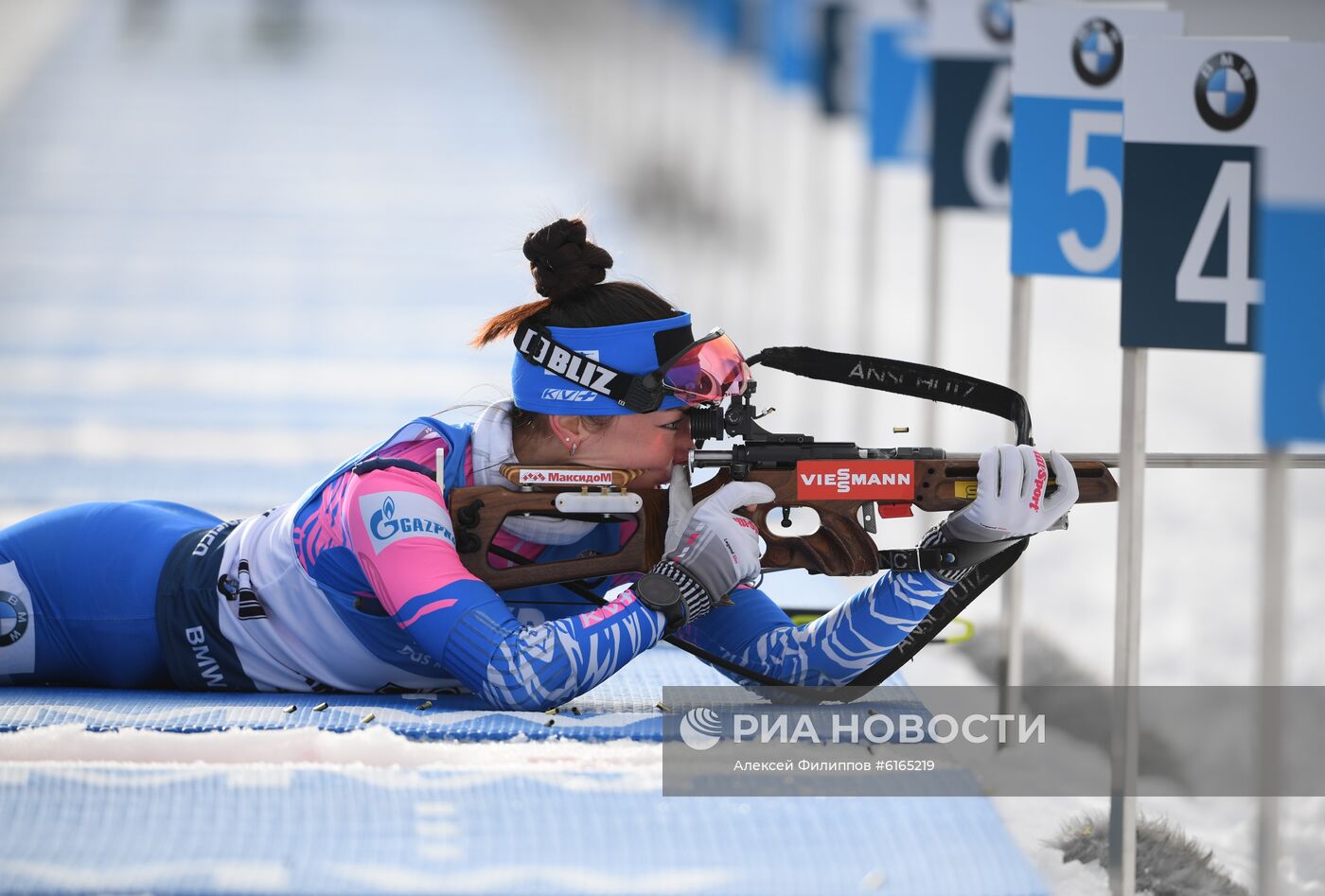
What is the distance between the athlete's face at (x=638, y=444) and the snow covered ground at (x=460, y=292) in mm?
416

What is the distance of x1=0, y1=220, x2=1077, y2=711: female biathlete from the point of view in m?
2.56

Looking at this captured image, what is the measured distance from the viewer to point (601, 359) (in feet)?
8.86

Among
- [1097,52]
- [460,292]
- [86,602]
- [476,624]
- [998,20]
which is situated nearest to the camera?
[476,624]

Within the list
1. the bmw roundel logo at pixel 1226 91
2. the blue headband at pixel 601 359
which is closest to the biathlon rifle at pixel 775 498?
the blue headband at pixel 601 359

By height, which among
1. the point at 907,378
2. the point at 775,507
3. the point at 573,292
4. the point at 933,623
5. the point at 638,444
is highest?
the point at 573,292

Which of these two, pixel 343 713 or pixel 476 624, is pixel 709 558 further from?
pixel 343 713

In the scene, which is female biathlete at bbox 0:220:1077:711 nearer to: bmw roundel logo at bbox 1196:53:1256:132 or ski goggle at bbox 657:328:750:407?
ski goggle at bbox 657:328:750:407

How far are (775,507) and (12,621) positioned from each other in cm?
147

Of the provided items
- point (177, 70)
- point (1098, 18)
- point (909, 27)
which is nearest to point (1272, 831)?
point (1098, 18)

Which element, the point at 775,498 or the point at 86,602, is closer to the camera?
the point at 775,498

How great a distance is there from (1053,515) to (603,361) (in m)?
0.81

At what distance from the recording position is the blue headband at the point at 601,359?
8.86 ft

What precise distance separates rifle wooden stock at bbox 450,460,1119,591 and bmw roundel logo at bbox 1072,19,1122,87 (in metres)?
1.33

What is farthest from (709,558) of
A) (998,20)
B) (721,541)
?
(998,20)
